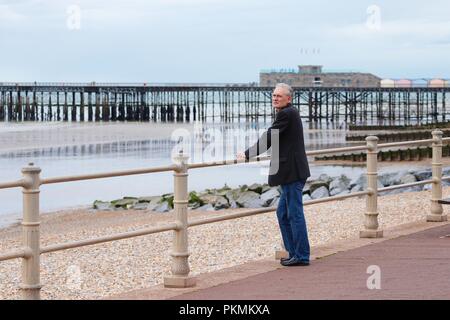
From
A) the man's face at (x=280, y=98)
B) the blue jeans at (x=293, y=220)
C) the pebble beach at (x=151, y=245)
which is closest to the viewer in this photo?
the man's face at (x=280, y=98)

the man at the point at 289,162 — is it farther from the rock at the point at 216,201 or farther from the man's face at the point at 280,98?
the rock at the point at 216,201

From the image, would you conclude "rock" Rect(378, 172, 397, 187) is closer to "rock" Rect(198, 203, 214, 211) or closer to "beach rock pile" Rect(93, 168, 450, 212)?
"beach rock pile" Rect(93, 168, 450, 212)

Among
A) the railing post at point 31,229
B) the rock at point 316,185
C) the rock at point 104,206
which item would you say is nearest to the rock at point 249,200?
the rock at point 316,185

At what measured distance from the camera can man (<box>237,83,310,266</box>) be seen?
29.6 feet

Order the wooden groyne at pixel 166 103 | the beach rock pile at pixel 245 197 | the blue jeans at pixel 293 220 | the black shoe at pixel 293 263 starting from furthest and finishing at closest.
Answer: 1. the wooden groyne at pixel 166 103
2. the beach rock pile at pixel 245 197
3. the black shoe at pixel 293 263
4. the blue jeans at pixel 293 220

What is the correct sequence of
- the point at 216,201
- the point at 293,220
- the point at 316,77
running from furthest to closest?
the point at 316,77, the point at 216,201, the point at 293,220

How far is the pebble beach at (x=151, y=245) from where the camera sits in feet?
38.4

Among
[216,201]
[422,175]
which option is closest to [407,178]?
[422,175]

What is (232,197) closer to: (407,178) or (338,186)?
(338,186)

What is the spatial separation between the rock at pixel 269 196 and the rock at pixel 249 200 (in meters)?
0.11

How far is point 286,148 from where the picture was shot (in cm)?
906

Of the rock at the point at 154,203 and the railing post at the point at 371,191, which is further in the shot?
the rock at the point at 154,203

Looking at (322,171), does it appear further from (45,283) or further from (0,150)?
(45,283)

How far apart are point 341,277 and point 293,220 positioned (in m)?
0.91
